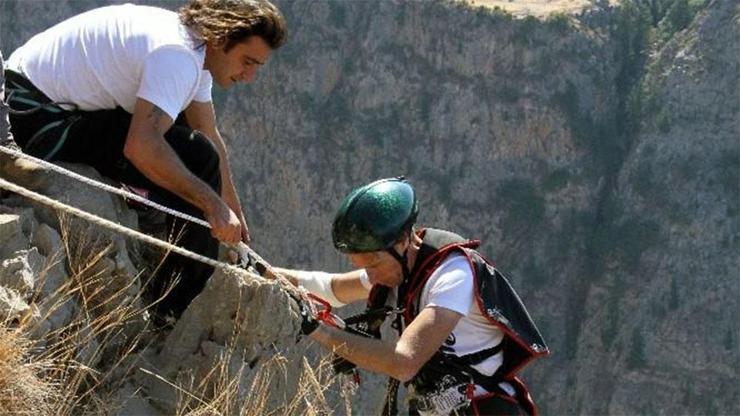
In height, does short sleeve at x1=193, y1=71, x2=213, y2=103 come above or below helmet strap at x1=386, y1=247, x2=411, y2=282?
above

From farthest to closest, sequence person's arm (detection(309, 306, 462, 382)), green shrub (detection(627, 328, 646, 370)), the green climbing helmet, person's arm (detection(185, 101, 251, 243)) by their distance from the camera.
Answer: green shrub (detection(627, 328, 646, 370))
person's arm (detection(185, 101, 251, 243))
the green climbing helmet
person's arm (detection(309, 306, 462, 382))

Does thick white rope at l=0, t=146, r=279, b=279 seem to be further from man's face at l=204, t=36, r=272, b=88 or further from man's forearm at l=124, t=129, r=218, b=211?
man's face at l=204, t=36, r=272, b=88

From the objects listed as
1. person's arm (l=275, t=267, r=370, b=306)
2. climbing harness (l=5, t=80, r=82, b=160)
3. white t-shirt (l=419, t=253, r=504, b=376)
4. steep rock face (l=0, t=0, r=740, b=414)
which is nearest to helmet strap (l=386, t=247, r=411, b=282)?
white t-shirt (l=419, t=253, r=504, b=376)

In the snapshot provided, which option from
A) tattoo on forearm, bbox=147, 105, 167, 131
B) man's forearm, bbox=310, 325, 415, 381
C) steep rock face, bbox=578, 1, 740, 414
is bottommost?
steep rock face, bbox=578, 1, 740, 414

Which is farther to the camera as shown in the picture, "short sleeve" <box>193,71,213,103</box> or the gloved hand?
"short sleeve" <box>193,71,213,103</box>

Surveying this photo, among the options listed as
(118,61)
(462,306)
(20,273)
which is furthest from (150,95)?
(462,306)

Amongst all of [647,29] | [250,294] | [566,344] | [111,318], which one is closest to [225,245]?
[250,294]

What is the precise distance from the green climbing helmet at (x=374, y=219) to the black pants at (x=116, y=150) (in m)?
0.49

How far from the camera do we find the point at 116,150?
5.02 m

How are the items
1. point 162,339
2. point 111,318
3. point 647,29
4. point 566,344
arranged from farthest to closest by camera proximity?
1. point 647,29
2. point 566,344
3. point 162,339
4. point 111,318

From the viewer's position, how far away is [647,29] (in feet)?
236

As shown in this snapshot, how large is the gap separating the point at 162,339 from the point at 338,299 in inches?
34.1

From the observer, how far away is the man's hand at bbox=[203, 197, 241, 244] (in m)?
4.77

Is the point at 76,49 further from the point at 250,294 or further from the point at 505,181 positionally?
the point at 505,181
